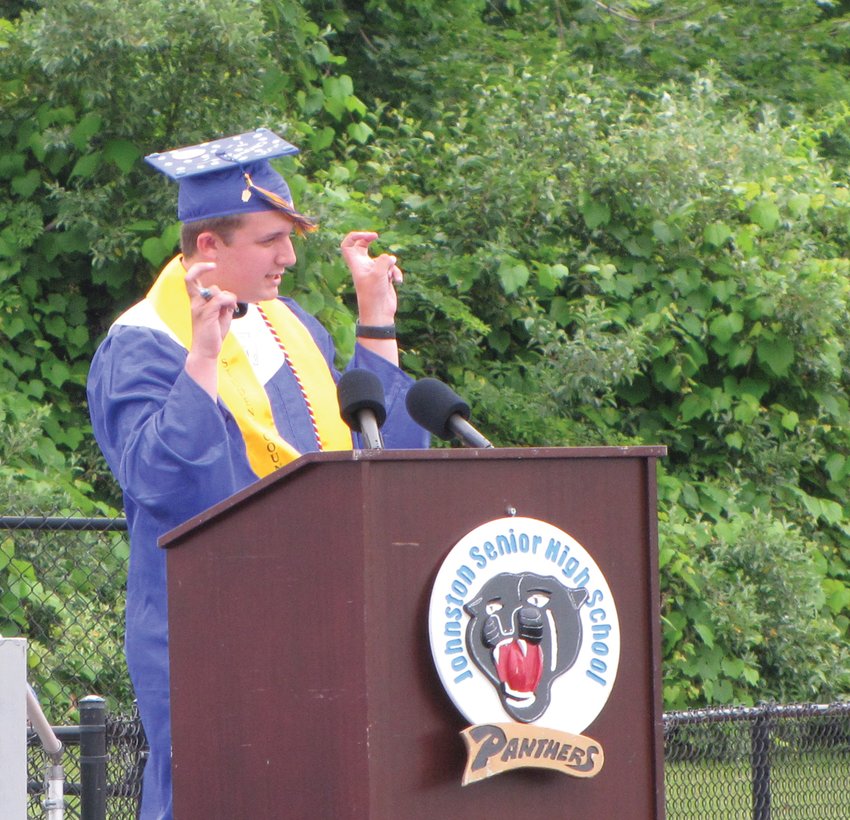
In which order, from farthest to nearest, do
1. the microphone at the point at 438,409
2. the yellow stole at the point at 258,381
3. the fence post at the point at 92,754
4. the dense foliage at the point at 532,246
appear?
the dense foliage at the point at 532,246 → the fence post at the point at 92,754 → the yellow stole at the point at 258,381 → the microphone at the point at 438,409

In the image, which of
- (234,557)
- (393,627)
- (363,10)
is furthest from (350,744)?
(363,10)

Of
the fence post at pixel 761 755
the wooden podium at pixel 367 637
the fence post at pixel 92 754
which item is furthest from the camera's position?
the fence post at pixel 761 755

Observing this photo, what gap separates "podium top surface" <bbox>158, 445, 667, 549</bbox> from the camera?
200 centimetres

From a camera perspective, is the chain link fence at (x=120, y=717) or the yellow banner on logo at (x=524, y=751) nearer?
the yellow banner on logo at (x=524, y=751)

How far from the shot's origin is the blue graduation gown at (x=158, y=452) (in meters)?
2.50

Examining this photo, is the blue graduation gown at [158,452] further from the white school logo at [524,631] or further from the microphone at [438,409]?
the white school logo at [524,631]

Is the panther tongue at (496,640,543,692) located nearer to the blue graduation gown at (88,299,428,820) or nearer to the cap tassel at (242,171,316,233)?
the blue graduation gown at (88,299,428,820)

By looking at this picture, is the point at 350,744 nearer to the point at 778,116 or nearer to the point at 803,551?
the point at 803,551

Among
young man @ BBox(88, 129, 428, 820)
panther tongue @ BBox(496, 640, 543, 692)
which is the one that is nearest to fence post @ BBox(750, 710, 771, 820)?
young man @ BBox(88, 129, 428, 820)

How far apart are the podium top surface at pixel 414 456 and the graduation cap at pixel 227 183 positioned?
0.87 meters

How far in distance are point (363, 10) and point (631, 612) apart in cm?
800

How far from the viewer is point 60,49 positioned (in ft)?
23.1

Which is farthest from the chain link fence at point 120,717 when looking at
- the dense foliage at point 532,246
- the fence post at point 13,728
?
the fence post at point 13,728

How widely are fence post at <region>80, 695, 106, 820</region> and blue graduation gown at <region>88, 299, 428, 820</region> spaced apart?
1.19m
